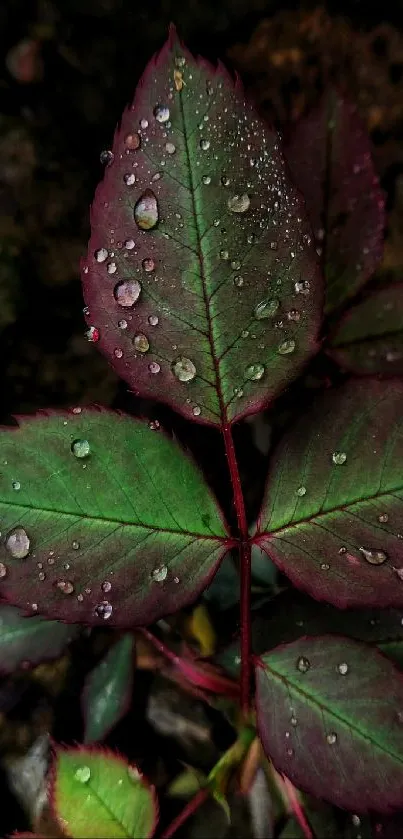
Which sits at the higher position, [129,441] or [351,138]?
[351,138]

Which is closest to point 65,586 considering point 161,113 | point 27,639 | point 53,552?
point 53,552

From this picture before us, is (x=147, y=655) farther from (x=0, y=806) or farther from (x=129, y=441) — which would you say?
(x=129, y=441)

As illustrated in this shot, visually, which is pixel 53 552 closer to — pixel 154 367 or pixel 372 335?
pixel 154 367

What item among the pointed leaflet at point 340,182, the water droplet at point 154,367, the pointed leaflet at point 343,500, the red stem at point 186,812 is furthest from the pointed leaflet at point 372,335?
the red stem at point 186,812

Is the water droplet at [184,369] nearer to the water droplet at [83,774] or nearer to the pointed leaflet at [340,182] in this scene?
the pointed leaflet at [340,182]

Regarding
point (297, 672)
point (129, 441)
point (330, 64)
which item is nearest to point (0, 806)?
point (297, 672)
